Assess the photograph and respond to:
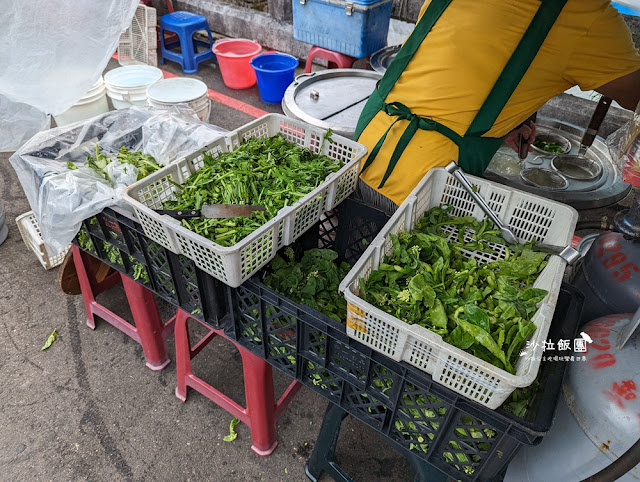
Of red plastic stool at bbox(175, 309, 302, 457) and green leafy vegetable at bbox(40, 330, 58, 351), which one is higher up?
red plastic stool at bbox(175, 309, 302, 457)

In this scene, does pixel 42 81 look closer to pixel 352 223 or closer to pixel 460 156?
pixel 352 223

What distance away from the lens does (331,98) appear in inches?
142

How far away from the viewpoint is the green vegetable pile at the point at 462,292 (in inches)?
52.8

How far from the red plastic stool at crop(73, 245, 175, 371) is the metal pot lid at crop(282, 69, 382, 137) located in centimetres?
167

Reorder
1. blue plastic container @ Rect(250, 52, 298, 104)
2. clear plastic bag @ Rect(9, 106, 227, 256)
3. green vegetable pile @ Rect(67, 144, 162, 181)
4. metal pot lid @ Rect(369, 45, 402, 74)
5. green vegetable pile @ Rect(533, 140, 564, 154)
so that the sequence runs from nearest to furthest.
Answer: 1. clear plastic bag @ Rect(9, 106, 227, 256)
2. green vegetable pile @ Rect(67, 144, 162, 181)
3. green vegetable pile @ Rect(533, 140, 564, 154)
4. metal pot lid @ Rect(369, 45, 402, 74)
5. blue plastic container @ Rect(250, 52, 298, 104)

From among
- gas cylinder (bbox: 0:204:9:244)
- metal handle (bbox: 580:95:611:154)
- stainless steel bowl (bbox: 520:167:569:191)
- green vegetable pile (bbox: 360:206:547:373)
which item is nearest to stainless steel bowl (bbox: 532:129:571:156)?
stainless steel bowl (bbox: 520:167:569:191)

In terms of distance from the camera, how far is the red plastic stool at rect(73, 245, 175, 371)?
8.41 ft

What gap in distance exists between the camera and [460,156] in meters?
2.12

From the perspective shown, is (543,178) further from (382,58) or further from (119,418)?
(119,418)

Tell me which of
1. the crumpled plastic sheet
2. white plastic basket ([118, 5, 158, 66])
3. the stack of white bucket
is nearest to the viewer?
the crumpled plastic sheet

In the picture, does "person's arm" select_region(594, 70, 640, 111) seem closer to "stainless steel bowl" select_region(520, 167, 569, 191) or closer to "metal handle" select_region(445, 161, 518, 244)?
"metal handle" select_region(445, 161, 518, 244)

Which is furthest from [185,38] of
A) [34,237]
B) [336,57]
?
[34,237]

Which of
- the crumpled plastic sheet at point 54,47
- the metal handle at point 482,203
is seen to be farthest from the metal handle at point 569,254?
the crumpled plastic sheet at point 54,47

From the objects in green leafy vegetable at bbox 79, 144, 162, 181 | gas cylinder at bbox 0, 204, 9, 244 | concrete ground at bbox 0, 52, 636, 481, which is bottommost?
concrete ground at bbox 0, 52, 636, 481
